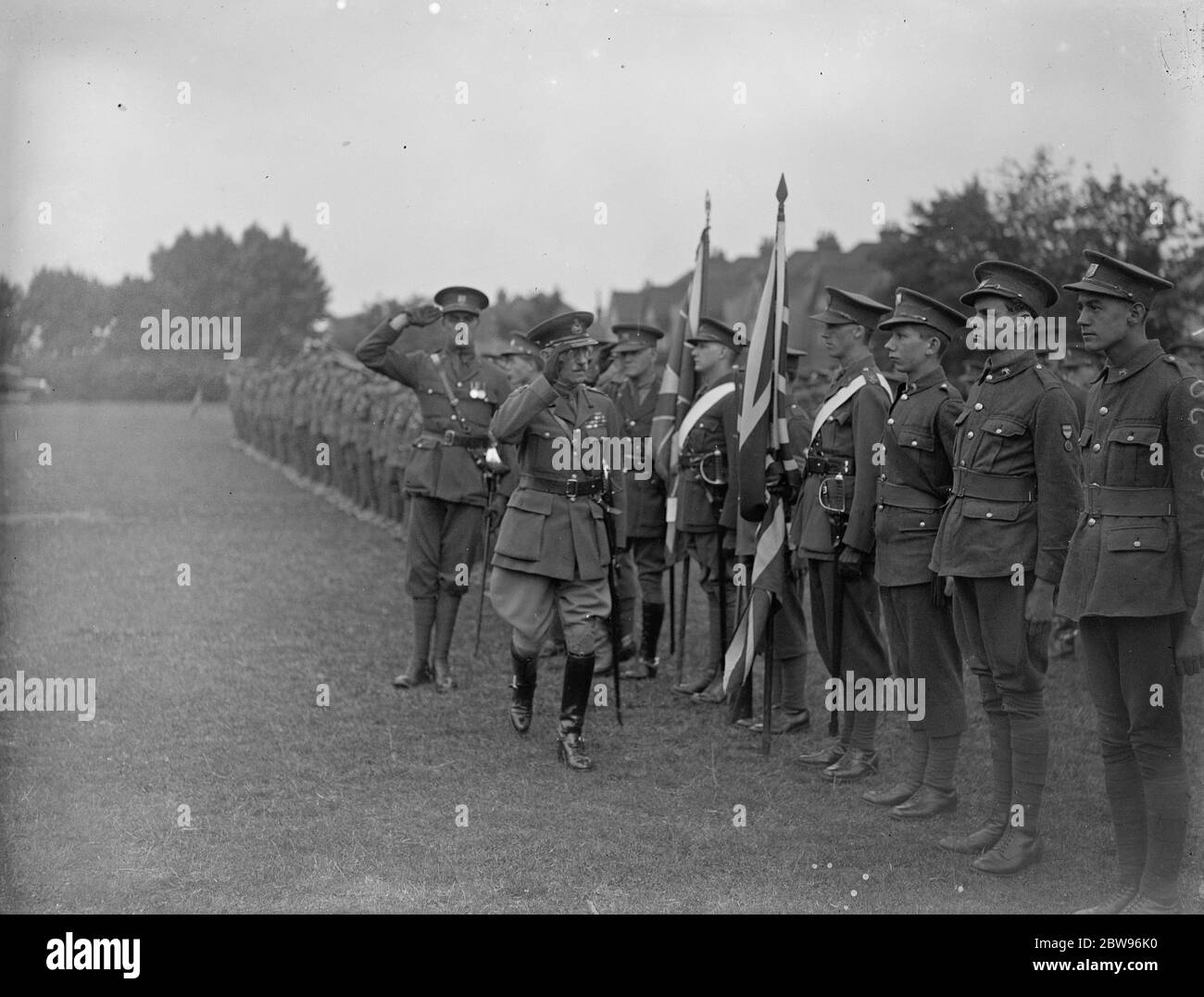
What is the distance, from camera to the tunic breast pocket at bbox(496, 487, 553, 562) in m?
6.92

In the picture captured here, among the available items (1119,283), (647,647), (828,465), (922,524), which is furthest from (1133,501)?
(647,647)

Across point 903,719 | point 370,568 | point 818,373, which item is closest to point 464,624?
point 370,568

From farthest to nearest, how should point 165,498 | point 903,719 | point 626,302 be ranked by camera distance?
point 626,302, point 165,498, point 903,719

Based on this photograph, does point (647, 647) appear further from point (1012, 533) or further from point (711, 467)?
point (1012, 533)

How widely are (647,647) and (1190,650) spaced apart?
4932 mm

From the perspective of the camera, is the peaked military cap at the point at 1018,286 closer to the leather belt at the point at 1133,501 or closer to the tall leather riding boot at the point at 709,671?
the leather belt at the point at 1133,501

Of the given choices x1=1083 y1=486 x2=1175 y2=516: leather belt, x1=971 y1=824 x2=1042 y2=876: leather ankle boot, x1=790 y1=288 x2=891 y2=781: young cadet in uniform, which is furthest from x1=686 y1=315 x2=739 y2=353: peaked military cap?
x1=971 y1=824 x2=1042 y2=876: leather ankle boot

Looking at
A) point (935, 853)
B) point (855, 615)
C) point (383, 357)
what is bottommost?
point (935, 853)

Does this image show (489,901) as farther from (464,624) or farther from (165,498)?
(165,498)

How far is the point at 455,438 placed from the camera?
871 cm

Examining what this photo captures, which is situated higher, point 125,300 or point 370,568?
point 125,300

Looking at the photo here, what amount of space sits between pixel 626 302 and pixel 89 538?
4550 cm

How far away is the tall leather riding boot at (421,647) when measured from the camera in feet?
27.9

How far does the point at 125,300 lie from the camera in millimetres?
13977
